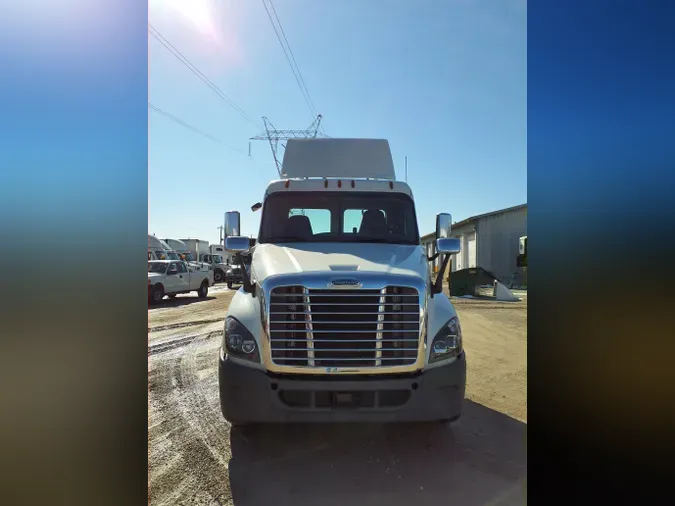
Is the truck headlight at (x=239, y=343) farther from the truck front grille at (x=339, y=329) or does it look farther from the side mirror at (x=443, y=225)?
the side mirror at (x=443, y=225)

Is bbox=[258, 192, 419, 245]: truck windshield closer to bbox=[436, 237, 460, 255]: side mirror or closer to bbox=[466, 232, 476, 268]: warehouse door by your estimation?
bbox=[436, 237, 460, 255]: side mirror

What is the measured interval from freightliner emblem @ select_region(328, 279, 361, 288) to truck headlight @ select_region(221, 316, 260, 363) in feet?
2.71

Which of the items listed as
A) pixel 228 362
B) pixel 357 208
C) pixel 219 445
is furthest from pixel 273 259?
pixel 219 445

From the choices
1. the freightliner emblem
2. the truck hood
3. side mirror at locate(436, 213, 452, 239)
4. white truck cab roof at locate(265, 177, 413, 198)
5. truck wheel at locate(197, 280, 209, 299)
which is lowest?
truck wheel at locate(197, 280, 209, 299)

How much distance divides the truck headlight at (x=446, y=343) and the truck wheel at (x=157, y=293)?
540 inches

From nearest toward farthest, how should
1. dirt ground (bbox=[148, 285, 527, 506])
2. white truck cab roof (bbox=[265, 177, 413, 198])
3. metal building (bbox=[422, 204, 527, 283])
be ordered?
dirt ground (bbox=[148, 285, 527, 506]), white truck cab roof (bbox=[265, 177, 413, 198]), metal building (bbox=[422, 204, 527, 283])

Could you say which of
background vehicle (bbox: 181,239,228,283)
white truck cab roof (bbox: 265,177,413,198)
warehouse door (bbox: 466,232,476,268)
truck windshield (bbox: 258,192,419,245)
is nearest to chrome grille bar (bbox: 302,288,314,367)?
truck windshield (bbox: 258,192,419,245)

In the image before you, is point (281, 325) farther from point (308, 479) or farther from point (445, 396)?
point (445, 396)

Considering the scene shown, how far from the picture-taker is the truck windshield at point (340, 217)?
13.7ft

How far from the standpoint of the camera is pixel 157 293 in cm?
1441

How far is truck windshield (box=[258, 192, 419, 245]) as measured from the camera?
418cm
